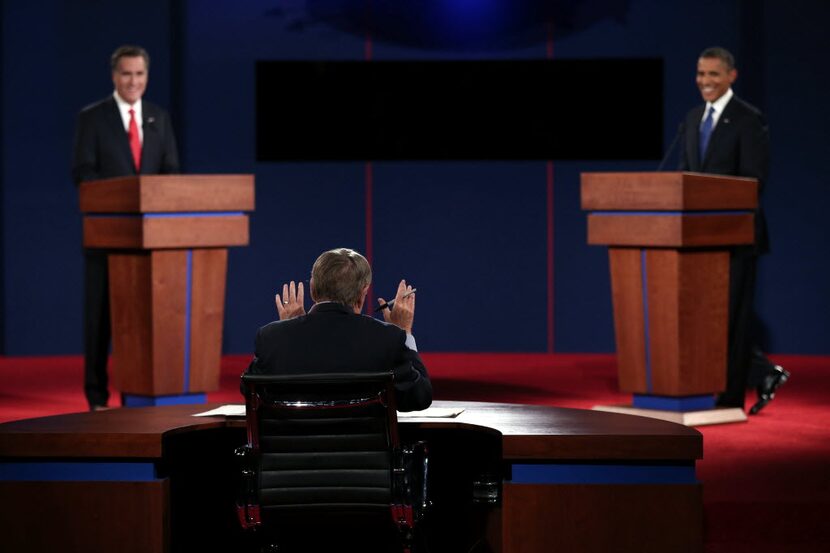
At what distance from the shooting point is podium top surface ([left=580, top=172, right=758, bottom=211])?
596 centimetres

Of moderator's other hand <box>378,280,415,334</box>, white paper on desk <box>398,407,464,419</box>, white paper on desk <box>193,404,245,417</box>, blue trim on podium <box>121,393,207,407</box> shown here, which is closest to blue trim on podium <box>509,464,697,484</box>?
white paper on desk <box>398,407,464,419</box>

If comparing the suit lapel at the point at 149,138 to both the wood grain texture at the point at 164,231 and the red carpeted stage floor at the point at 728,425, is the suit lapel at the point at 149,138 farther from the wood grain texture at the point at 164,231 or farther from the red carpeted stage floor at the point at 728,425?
the red carpeted stage floor at the point at 728,425

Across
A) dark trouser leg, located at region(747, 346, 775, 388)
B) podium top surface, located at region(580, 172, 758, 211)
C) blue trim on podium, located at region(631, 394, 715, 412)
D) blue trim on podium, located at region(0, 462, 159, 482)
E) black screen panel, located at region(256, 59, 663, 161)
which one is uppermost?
black screen panel, located at region(256, 59, 663, 161)

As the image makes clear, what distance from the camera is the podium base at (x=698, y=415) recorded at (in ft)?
20.1

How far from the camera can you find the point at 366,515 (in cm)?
355

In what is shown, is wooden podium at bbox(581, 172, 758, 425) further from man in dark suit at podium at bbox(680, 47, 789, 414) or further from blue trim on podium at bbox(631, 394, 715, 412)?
man in dark suit at podium at bbox(680, 47, 789, 414)

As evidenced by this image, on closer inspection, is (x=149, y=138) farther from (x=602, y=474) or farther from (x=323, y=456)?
(x=602, y=474)

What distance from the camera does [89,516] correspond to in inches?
147

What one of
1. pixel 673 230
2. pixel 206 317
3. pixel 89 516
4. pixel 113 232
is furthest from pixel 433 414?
pixel 113 232

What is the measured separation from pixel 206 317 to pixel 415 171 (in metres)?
2.84

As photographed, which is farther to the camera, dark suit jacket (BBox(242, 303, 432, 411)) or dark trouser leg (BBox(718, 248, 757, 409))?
Result: dark trouser leg (BBox(718, 248, 757, 409))

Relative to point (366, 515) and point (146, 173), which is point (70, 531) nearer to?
point (366, 515)

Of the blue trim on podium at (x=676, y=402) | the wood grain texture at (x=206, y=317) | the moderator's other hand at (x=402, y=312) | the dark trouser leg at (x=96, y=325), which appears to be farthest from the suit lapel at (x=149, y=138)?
the moderator's other hand at (x=402, y=312)

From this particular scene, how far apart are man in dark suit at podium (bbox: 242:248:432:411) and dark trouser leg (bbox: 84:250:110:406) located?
3022 millimetres
